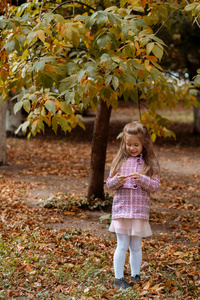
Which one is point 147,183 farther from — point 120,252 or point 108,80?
point 108,80

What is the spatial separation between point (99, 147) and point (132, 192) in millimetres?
2797

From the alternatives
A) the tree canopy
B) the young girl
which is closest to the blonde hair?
the young girl

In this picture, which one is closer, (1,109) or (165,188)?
(165,188)

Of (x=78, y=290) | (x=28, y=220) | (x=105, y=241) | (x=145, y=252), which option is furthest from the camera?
(x=28, y=220)

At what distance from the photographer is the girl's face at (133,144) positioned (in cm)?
370

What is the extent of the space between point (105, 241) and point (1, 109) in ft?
19.2

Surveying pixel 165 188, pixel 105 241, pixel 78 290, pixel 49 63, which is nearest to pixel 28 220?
pixel 105 241

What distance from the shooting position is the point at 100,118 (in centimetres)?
638

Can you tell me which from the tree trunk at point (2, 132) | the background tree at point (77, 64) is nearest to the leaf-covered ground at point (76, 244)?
the tree trunk at point (2, 132)

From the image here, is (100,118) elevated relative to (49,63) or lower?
lower

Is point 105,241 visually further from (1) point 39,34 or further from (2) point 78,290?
(1) point 39,34

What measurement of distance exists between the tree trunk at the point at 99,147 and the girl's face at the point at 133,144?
8.76 ft

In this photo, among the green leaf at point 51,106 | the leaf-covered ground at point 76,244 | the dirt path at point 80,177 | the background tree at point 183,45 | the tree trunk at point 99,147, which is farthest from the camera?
the background tree at point 183,45

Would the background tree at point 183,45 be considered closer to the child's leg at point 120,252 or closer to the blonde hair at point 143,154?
the blonde hair at point 143,154
